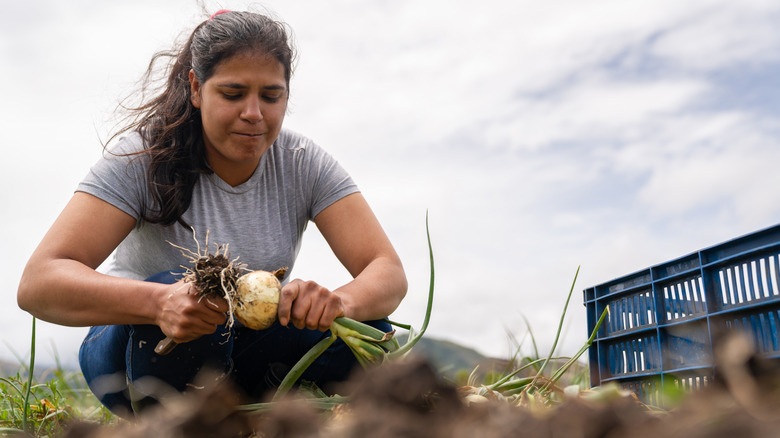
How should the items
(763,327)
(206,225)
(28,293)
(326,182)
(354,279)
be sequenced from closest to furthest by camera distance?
(763,327)
(28,293)
(354,279)
(206,225)
(326,182)

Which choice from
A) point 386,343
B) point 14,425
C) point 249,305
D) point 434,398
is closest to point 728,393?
point 434,398

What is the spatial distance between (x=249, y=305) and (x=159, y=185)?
2.13 feet

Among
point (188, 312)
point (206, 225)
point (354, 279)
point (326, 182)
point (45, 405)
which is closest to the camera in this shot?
point (188, 312)

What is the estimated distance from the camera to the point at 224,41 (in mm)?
1686

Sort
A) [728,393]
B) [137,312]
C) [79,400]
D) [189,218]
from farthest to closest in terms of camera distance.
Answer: [79,400] < [189,218] < [137,312] < [728,393]

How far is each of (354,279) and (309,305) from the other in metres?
0.38

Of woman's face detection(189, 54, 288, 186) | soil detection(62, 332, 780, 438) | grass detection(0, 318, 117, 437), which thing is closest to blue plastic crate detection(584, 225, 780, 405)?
soil detection(62, 332, 780, 438)

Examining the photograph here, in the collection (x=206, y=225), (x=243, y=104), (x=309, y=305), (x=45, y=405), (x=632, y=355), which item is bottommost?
(x=45, y=405)

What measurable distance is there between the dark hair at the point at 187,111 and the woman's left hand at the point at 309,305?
647mm

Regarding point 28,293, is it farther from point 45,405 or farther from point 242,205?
point 45,405

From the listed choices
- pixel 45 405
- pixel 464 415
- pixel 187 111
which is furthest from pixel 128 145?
pixel 464 415

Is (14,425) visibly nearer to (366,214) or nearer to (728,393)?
(366,214)

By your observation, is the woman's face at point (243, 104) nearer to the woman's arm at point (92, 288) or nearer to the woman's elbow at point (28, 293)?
the woman's arm at point (92, 288)

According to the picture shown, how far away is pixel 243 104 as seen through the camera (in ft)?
5.46
